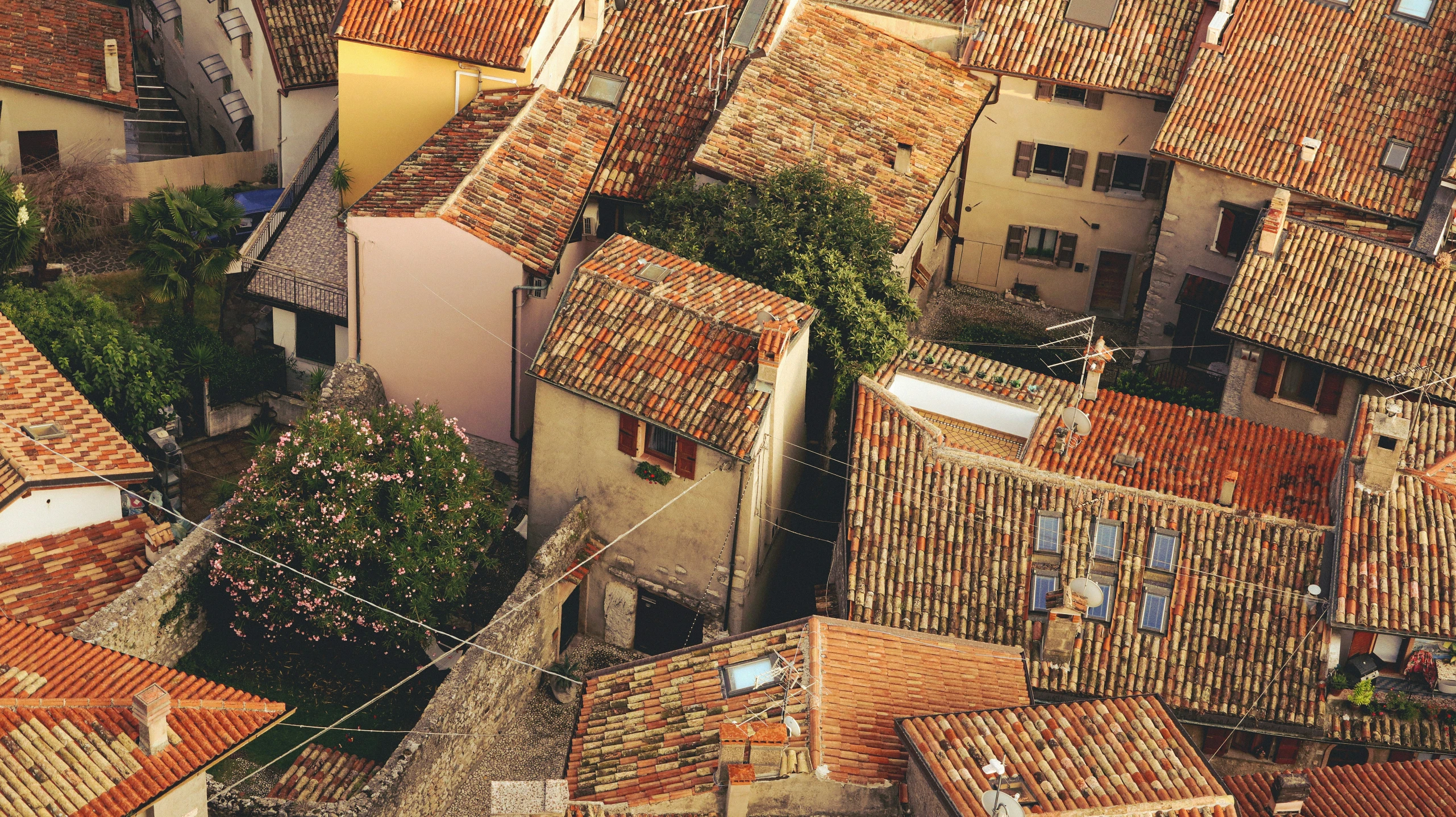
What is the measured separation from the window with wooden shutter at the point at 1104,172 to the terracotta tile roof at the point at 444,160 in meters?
16.0

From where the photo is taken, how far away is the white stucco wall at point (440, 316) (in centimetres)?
3759

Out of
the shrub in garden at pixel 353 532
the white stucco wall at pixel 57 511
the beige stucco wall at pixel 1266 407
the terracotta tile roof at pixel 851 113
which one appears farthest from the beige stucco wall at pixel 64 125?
the beige stucco wall at pixel 1266 407

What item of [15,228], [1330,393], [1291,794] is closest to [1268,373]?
[1330,393]

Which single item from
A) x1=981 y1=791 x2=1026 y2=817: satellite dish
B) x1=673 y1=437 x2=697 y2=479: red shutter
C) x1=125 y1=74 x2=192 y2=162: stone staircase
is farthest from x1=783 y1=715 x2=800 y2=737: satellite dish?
x1=125 y1=74 x2=192 y2=162: stone staircase

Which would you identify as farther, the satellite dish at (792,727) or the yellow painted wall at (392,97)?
the yellow painted wall at (392,97)

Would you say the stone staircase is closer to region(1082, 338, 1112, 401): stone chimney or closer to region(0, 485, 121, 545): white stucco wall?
region(0, 485, 121, 545): white stucco wall

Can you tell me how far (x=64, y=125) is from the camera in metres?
47.9

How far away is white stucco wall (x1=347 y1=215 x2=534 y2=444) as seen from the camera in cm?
3759

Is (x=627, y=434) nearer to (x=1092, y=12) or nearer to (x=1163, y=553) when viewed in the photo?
(x=1163, y=553)

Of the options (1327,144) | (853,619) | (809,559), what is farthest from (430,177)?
(1327,144)

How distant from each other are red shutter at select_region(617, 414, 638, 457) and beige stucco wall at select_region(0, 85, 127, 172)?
2261cm

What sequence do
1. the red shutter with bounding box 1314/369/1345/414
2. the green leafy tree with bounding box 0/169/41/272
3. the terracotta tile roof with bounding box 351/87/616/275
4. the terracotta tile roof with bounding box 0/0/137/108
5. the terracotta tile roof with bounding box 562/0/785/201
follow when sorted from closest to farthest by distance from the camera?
the terracotta tile roof with bounding box 351/87/616/275
the red shutter with bounding box 1314/369/1345/414
the green leafy tree with bounding box 0/169/41/272
the terracotta tile roof with bounding box 562/0/785/201
the terracotta tile roof with bounding box 0/0/137/108

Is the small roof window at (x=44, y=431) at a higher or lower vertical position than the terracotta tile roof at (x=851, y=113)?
lower

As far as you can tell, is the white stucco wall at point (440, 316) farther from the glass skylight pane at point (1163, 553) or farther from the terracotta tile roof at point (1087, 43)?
the terracotta tile roof at point (1087, 43)
